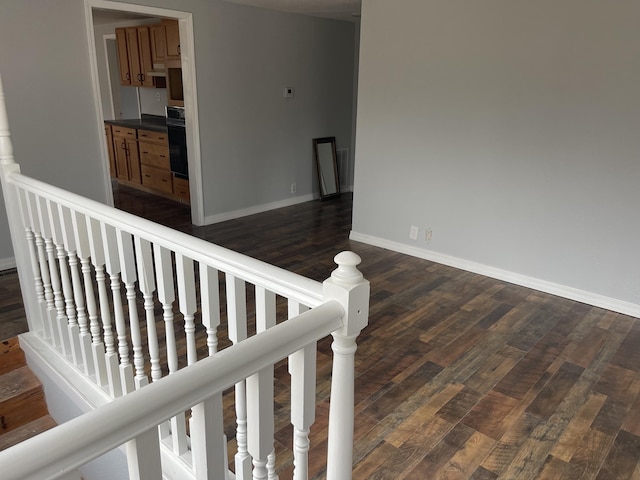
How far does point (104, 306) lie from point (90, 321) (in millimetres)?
211

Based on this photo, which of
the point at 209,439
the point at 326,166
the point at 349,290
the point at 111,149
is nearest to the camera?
the point at 209,439

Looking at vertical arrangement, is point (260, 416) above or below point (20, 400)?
above

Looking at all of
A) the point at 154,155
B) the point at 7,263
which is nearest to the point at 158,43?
the point at 154,155

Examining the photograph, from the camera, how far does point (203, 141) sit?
480 cm

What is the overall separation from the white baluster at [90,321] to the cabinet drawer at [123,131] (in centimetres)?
484

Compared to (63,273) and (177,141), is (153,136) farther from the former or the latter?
(63,273)

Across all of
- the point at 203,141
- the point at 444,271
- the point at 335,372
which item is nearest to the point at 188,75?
the point at 203,141

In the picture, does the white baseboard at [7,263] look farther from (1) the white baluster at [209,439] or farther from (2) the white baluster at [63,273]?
(1) the white baluster at [209,439]

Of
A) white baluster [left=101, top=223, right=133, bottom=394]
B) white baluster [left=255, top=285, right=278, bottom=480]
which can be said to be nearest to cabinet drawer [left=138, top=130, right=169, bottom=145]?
white baluster [left=101, top=223, right=133, bottom=394]

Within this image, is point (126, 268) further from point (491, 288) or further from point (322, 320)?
point (491, 288)

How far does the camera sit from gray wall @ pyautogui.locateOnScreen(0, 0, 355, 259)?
3568mm

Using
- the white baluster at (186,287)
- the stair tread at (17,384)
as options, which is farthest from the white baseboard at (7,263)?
the white baluster at (186,287)

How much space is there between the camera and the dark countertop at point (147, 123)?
19.9ft

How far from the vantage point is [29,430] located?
2604mm
